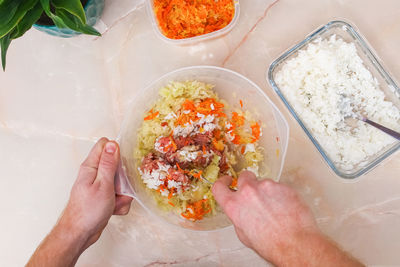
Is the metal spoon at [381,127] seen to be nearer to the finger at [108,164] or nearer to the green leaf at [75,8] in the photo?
the finger at [108,164]

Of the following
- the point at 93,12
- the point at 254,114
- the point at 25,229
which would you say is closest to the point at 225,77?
the point at 254,114

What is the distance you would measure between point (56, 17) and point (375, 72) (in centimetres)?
107

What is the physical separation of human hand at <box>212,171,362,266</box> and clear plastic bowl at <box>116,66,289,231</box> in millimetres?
227

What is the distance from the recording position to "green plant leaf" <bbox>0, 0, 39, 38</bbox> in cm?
97

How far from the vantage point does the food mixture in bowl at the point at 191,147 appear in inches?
46.9

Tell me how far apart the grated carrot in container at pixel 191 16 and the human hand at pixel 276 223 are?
0.58 m

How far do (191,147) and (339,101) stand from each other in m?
0.54

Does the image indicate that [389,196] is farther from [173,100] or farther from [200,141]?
[173,100]

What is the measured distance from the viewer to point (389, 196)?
1.30 m

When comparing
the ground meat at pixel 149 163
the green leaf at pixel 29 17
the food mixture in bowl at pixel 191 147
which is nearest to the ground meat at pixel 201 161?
the food mixture in bowl at pixel 191 147

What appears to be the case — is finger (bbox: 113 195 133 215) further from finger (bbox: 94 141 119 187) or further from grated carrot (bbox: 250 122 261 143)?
grated carrot (bbox: 250 122 261 143)

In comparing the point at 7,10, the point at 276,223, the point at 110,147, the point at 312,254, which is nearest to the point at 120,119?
the point at 110,147

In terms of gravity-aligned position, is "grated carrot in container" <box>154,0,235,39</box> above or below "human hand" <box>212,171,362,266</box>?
above

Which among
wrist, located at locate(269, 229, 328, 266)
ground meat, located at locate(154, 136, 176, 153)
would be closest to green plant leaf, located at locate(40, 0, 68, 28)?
ground meat, located at locate(154, 136, 176, 153)
